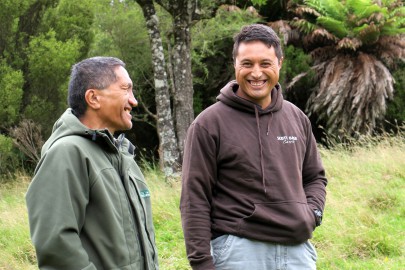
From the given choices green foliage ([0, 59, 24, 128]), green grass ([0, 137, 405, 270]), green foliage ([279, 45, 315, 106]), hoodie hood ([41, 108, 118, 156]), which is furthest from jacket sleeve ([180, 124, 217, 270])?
green foliage ([279, 45, 315, 106])

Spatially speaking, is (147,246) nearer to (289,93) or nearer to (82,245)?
(82,245)

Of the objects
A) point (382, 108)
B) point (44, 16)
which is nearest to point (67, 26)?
point (44, 16)

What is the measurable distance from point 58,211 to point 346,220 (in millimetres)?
4948

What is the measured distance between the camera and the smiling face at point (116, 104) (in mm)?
2715

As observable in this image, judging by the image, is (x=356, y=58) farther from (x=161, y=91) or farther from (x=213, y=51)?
(x=161, y=91)

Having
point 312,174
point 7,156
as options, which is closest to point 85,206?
point 312,174

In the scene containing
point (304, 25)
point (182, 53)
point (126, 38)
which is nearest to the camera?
point (182, 53)

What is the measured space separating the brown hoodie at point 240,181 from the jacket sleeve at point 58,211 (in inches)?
24.6

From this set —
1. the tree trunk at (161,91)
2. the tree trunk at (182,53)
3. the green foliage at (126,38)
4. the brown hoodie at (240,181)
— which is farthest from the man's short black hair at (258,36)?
the green foliage at (126,38)

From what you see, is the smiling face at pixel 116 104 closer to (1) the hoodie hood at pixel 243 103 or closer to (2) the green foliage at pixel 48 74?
(1) the hoodie hood at pixel 243 103

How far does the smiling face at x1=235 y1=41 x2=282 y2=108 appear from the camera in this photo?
2982mm

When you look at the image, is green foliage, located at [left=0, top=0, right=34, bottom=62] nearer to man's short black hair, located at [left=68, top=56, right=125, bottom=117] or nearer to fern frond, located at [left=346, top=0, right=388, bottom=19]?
fern frond, located at [left=346, top=0, right=388, bottom=19]

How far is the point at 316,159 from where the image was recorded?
330 centimetres

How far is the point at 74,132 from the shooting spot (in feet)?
8.46
